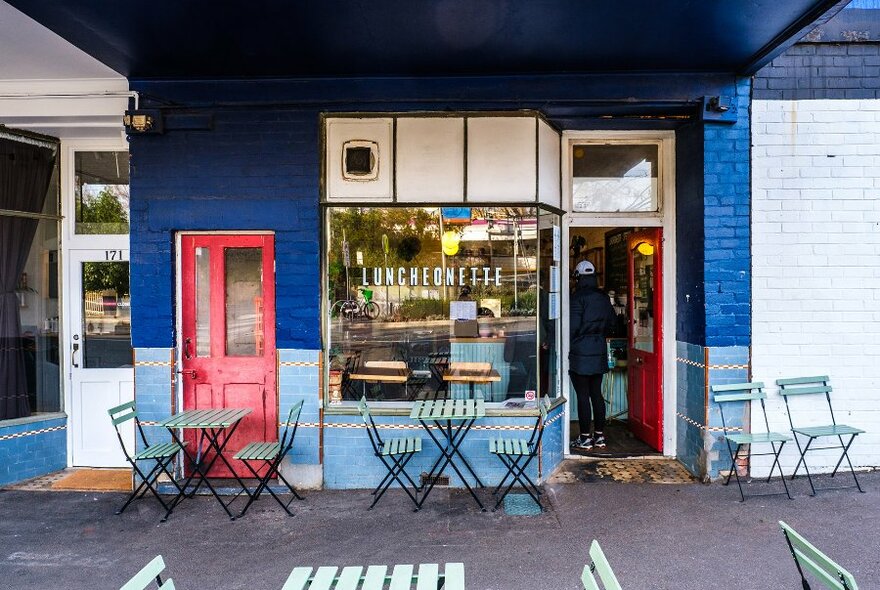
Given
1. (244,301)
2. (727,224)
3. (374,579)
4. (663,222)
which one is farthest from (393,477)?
(727,224)

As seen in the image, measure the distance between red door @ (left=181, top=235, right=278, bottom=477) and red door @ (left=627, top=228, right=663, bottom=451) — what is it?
155 inches

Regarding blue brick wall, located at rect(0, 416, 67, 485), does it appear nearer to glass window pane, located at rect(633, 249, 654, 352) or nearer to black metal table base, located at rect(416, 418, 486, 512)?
black metal table base, located at rect(416, 418, 486, 512)

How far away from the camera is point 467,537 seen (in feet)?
13.5

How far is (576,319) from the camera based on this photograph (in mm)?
5926

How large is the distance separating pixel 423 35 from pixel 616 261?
153 inches

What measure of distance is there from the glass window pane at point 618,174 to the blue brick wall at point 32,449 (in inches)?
230

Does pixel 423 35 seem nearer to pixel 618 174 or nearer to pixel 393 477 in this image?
pixel 618 174

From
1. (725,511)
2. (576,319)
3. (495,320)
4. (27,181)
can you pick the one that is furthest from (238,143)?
(725,511)

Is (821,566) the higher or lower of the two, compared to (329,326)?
lower

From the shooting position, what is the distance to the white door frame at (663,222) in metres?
5.71

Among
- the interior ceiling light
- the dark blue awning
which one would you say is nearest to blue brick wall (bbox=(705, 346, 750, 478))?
the interior ceiling light

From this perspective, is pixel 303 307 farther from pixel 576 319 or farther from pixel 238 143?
pixel 576 319

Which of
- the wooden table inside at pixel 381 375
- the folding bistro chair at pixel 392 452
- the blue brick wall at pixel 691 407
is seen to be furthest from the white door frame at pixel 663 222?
Result: the folding bistro chair at pixel 392 452

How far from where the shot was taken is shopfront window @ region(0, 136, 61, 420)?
550cm
